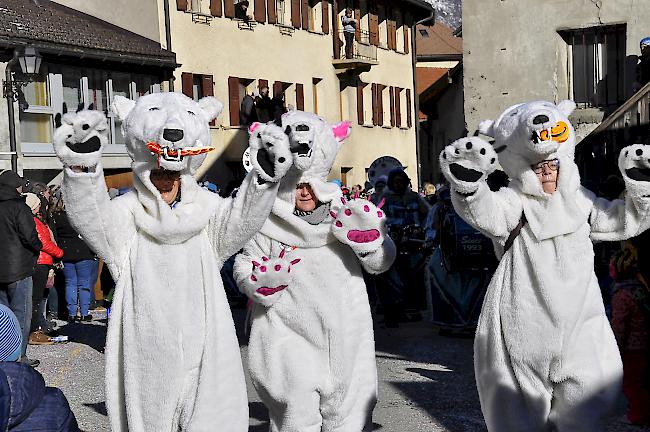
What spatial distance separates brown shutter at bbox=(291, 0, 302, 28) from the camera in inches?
1336

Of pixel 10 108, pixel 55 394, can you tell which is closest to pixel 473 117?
pixel 10 108

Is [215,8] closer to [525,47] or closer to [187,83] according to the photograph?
[187,83]

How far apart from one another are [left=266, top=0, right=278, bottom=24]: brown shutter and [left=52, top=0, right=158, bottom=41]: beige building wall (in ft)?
16.3

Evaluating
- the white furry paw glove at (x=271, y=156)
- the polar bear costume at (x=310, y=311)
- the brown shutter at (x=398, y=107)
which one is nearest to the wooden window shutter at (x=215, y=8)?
the brown shutter at (x=398, y=107)

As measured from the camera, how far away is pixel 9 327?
4.29m

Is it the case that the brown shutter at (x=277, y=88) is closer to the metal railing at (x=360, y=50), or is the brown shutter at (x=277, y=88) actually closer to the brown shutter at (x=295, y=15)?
the brown shutter at (x=295, y=15)

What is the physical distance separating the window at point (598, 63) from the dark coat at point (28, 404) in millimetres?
12984

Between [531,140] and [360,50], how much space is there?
32.4m

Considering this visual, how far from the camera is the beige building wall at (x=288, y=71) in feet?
96.8

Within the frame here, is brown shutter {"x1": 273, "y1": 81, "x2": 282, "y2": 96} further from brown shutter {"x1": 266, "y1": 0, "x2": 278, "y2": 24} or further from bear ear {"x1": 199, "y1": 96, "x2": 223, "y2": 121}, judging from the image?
bear ear {"x1": 199, "y1": 96, "x2": 223, "y2": 121}

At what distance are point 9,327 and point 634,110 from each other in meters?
8.27

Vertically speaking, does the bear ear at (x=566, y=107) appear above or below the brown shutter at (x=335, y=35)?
below

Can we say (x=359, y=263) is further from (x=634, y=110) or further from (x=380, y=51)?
(x=380, y=51)

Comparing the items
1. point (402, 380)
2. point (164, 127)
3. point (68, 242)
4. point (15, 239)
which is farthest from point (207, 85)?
point (164, 127)
